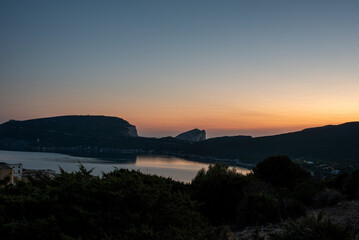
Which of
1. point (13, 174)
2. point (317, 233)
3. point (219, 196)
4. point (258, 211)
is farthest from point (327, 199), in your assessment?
point (13, 174)

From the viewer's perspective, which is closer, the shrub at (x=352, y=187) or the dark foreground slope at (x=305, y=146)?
the shrub at (x=352, y=187)

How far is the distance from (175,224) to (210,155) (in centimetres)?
14700

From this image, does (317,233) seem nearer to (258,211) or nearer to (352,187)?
(258,211)

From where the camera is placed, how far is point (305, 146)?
400ft

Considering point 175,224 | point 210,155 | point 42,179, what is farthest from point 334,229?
point 210,155

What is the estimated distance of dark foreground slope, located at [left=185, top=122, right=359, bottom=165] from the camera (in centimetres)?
10994

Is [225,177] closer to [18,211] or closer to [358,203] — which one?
[358,203]

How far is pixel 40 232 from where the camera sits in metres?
6.03

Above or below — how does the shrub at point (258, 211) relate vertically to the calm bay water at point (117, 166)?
above

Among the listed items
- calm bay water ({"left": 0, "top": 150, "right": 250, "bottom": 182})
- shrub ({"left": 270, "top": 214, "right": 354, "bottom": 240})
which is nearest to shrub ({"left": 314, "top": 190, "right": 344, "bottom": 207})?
shrub ({"left": 270, "top": 214, "right": 354, "bottom": 240})

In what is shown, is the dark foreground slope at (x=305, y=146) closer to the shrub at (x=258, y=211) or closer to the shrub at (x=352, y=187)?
the shrub at (x=352, y=187)

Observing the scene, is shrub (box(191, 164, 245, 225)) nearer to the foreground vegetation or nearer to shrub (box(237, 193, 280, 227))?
shrub (box(237, 193, 280, 227))

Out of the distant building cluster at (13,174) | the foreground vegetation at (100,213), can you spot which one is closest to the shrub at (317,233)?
the foreground vegetation at (100,213)

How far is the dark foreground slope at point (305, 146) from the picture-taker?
109938 mm
